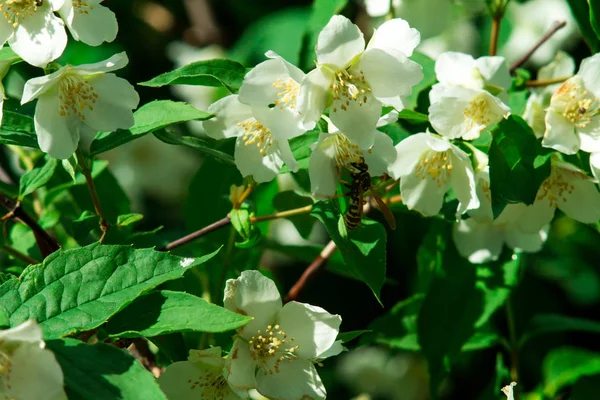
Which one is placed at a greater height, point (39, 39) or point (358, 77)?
point (39, 39)

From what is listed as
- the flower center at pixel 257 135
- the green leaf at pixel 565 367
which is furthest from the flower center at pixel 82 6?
the green leaf at pixel 565 367

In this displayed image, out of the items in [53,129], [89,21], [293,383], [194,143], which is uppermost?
[89,21]

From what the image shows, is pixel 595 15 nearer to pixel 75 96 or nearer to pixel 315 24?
pixel 315 24

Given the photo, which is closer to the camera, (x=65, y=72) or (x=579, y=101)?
(x=65, y=72)

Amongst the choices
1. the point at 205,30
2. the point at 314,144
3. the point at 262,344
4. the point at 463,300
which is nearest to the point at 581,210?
the point at 463,300

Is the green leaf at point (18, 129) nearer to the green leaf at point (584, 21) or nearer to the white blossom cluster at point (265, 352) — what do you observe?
the white blossom cluster at point (265, 352)

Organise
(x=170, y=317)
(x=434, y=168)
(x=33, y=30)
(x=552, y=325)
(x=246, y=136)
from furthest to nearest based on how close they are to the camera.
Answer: (x=552, y=325)
(x=434, y=168)
(x=246, y=136)
(x=33, y=30)
(x=170, y=317)

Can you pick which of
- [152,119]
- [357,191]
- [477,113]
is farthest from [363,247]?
[152,119]
